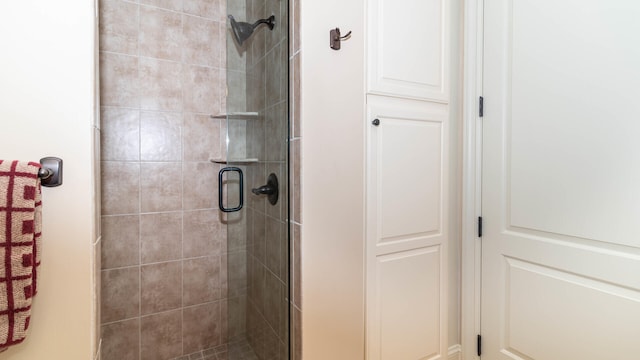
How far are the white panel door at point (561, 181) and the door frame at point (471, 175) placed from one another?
0.04 metres

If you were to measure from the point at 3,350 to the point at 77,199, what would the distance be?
34cm

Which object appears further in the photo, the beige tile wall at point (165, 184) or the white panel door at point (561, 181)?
the beige tile wall at point (165, 184)

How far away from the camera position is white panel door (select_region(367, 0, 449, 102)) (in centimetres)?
129

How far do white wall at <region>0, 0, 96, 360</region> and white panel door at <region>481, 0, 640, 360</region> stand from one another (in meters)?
1.64

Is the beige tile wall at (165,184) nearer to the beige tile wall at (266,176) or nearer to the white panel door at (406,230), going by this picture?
the beige tile wall at (266,176)

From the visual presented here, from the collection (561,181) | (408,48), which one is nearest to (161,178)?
(408,48)

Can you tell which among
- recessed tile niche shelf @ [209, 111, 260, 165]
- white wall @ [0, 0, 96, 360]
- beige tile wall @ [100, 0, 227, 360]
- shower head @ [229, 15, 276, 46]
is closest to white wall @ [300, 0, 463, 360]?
shower head @ [229, 15, 276, 46]

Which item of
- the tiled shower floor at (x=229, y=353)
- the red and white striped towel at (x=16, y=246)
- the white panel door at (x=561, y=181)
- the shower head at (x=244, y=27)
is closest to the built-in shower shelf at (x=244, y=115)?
the shower head at (x=244, y=27)

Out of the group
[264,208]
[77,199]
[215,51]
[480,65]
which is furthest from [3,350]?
[480,65]

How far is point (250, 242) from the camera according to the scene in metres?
1.33

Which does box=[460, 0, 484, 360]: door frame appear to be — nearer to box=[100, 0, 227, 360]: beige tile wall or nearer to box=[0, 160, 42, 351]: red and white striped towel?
box=[100, 0, 227, 360]: beige tile wall

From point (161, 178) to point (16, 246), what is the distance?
1236 mm

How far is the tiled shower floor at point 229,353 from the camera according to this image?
52.0 inches

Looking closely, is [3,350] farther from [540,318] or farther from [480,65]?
[480,65]
